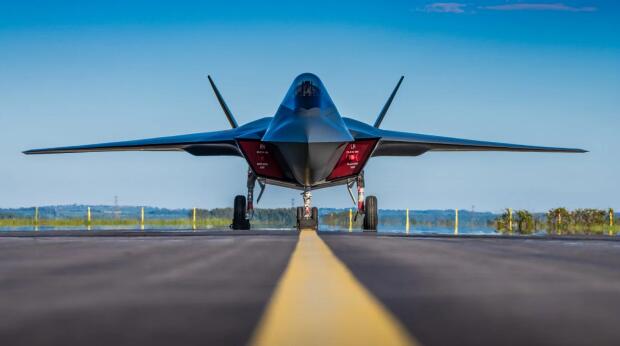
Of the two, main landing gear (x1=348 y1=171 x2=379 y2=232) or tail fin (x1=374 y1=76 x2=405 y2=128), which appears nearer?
main landing gear (x1=348 y1=171 x2=379 y2=232)

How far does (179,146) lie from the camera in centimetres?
2008

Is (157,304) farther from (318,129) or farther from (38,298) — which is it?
(318,129)

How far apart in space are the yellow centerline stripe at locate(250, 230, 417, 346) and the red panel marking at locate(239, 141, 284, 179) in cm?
→ 1235

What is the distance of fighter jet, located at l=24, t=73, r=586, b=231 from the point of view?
591 inches

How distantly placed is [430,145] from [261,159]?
540cm

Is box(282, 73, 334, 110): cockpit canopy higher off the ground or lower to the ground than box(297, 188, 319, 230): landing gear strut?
higher

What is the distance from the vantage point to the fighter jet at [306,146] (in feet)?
49.3

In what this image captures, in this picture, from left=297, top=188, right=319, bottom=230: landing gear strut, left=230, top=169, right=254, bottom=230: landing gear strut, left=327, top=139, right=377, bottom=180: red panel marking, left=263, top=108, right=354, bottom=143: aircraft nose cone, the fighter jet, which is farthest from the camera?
left=230, top=169, right=254, bottom=230: landing gear strut

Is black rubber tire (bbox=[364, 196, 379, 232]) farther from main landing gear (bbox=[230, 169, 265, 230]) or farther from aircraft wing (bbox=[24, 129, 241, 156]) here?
aircraft wing (bbox=[24, 129, 241, 156])

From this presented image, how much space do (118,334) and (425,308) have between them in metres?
1.23

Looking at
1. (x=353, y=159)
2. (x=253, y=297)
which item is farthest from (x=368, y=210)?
(x=253, y=297)

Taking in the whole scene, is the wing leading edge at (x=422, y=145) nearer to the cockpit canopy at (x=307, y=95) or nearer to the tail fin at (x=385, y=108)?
the tail fin at (x=385, y=108)

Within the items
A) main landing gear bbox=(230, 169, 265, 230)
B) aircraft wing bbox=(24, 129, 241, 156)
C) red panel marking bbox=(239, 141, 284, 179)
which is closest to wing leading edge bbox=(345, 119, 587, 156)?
red panel marking bbox=(239, 141, 284, 179)

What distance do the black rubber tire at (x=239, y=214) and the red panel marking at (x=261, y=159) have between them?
3235 mm
